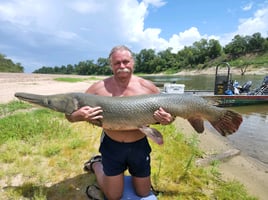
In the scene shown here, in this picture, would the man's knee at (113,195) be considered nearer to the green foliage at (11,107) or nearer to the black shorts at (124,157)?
the black shorts at (124,157)

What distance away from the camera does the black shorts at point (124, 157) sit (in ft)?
10.4

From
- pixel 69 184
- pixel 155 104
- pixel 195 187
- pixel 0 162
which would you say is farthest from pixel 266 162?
pixel 0 162

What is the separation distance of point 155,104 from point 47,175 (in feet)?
7.17

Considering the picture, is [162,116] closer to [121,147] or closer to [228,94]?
[121,147]

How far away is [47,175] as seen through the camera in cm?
377

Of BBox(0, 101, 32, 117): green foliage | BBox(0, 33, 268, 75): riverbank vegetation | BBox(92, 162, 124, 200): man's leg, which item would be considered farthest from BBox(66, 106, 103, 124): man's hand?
BBox(0, 33, 268, 75): riverbank vegetation

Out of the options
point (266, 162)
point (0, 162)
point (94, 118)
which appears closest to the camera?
point (94, 118)

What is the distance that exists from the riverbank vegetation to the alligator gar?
5723 centimetres

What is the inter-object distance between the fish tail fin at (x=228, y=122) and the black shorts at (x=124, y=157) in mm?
1102

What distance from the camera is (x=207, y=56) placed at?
89.2 meters

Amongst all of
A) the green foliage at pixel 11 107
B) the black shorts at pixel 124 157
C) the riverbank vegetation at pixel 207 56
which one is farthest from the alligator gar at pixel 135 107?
the riverbank vegetation at pixel 207 56

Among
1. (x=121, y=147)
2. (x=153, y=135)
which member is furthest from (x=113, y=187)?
(x=153, y=135)

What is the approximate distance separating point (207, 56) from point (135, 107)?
3634 inches

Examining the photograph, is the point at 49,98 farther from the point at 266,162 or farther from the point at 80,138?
the point at 266,162
